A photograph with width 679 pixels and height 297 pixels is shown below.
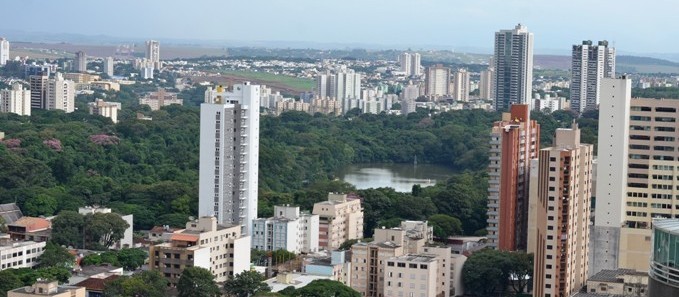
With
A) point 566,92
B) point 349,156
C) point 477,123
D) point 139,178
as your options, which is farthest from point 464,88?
point 139,178

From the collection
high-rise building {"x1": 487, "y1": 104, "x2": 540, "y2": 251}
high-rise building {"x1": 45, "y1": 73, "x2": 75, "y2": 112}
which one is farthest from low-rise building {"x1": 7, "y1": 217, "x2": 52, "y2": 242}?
high-rise building {"x1": 45, "y1": 73, "x2": 75, "y2": 112}

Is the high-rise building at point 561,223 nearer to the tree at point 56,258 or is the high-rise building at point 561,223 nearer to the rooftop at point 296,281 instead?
the rooftop at point 296,281

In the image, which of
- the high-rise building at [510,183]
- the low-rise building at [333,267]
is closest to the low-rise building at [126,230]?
the low-rise building at [333,267]

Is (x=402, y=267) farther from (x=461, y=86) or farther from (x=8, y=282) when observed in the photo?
(x=461, y=86)

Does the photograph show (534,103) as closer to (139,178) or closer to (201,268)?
(139,178)

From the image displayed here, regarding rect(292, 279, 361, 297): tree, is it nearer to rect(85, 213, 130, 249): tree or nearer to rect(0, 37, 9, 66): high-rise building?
Answer: rect(85, 213, 130, 249): tree

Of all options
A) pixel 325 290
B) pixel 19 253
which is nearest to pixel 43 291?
pixel 325 290
